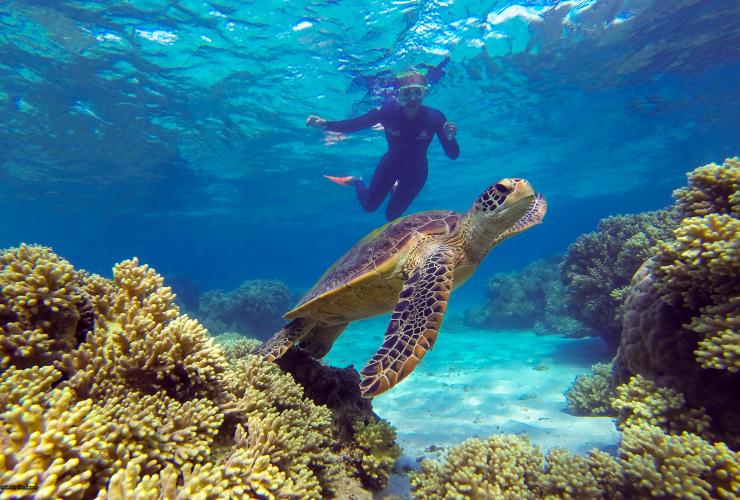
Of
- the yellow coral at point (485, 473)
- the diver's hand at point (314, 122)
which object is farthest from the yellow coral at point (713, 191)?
the diver's hand at point (314, 122)

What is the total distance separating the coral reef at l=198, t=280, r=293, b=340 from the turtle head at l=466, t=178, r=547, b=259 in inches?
500

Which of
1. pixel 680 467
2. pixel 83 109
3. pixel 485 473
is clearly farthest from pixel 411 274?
pixel 83 109

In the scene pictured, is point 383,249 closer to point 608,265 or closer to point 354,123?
point 608,265

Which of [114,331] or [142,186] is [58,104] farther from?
[114,331]

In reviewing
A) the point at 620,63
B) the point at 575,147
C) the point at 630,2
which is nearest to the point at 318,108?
the point at 630,2

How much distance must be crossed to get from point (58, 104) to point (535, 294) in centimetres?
2353

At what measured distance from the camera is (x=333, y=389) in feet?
12.8

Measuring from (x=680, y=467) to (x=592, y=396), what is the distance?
3.28 m

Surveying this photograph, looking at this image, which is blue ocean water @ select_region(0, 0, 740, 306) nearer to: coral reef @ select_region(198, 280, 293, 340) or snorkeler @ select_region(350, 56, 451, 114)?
snorkeler @ select_region(350, 56, 451, 114)

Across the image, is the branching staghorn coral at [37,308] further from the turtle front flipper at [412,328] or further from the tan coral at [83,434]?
the turtle front flipper at [412,328]

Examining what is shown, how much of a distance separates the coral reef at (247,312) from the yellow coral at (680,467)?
14.3 m

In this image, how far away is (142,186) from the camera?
2739cm

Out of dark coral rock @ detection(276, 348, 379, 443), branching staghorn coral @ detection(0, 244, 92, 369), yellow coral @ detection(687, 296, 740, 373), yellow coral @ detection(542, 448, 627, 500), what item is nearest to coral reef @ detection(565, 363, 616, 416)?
yellow coral @ detection(542, 448, 627, 500)

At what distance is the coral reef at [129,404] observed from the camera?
1.58 m
